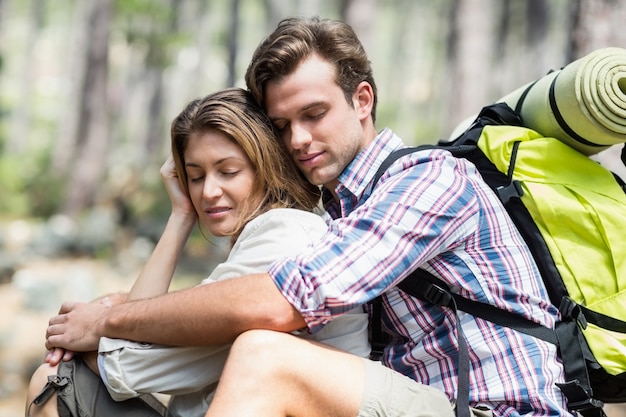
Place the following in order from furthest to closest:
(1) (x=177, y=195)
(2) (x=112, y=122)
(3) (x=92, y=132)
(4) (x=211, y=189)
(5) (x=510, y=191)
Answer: (2) (x=112, y=122) < (3) (x=92, y=132) < (1) (x=177, y=195) < (4) (x=211, y=189) < (5) (x=510, y=191)

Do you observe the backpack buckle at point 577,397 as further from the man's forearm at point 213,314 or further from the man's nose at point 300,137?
the man's nose at point 300,137

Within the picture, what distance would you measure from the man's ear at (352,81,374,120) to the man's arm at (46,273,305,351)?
0.94 metres

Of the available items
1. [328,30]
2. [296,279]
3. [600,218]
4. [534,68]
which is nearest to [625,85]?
[600,218]

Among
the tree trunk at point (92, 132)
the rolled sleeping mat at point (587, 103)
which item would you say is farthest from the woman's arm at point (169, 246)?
the tree trunk at point (92, 132)

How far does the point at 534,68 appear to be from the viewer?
20922 mm

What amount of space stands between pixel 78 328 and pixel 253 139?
2.96 ft

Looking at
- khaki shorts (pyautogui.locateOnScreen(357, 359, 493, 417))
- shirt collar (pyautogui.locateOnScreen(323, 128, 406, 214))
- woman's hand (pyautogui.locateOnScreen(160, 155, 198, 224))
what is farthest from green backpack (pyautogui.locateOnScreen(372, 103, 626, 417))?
woman's hand (pyautogui.locateOnScreen(160, 155, 198, 224))

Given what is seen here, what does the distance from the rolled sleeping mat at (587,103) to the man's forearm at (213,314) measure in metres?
1.11

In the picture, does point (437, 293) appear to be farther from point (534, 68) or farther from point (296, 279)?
point (534, 68)

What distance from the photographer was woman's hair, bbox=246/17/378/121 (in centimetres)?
238

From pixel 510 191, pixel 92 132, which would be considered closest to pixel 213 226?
pixel 510 191

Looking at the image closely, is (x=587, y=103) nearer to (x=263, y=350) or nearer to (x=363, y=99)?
(x=363, y=99)

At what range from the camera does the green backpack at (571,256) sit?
206 centimetres

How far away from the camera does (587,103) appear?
2.06 m
